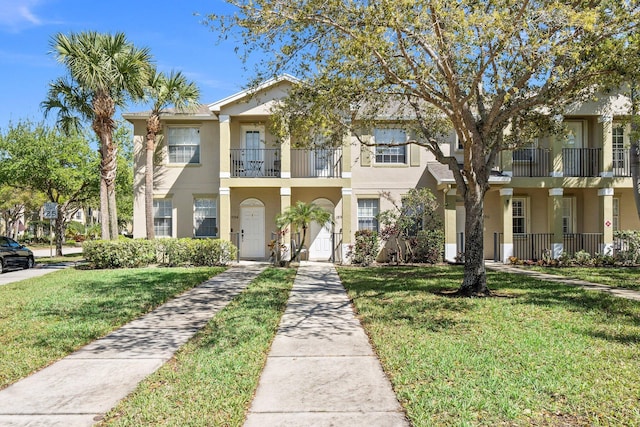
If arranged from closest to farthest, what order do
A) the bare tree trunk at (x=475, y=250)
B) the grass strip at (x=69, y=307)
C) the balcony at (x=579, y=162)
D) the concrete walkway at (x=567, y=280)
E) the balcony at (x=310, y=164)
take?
the grass strip at (x=69, y=307) → the bare tree trunk at (x=475, y=250) → the concrete walkway at (x=567, y=280) → the balcony at (x=579, y=162) → the balcony at (x=310, y=164)

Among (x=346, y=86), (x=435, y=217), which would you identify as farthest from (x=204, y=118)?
(x=346, y=86)

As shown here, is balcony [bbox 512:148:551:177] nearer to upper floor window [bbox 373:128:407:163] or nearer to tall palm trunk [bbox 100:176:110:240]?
upper floor window [bbox 373:128:407:163]

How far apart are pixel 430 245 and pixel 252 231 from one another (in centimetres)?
734

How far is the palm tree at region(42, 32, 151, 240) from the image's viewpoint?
16.3 meters

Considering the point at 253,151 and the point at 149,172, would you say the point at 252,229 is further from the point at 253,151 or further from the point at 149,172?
the point at 149,172

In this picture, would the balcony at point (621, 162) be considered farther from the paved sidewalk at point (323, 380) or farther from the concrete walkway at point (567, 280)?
the paved sidewalk at point (323, 380)

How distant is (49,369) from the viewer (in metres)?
5.48

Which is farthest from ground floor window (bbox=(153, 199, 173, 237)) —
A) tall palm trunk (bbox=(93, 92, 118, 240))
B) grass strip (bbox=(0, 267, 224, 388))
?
grass strip (bbox=(0, 267, 224, 388))

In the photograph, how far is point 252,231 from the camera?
65.5 feet

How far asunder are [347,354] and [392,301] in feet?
12.3

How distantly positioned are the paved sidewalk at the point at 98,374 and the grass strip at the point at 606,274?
1034 centimetres

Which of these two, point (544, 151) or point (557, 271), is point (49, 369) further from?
point (544, 151)

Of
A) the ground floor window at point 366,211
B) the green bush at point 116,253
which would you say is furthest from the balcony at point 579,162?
the green bush at point 116,253

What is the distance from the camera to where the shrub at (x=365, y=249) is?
1800 centimetres
